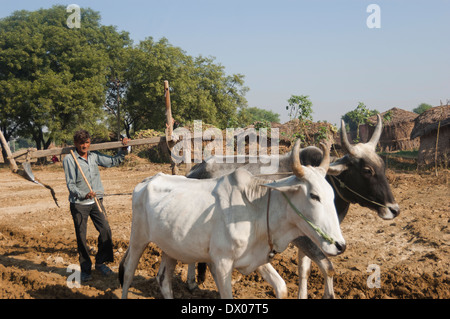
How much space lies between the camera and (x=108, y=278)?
5.95 m

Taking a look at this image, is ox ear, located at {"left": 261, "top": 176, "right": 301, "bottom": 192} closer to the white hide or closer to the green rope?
the white hide

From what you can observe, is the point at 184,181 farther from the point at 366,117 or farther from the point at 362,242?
the point at 366,117

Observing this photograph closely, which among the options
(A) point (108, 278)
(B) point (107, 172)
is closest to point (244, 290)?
(A) point (108, 278)

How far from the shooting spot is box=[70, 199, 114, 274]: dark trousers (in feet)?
18.5

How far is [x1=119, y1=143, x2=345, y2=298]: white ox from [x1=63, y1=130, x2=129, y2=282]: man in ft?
5.19

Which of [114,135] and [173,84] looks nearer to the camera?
[173,84]

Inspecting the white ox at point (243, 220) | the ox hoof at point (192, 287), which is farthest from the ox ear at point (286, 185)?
the ox hoof at point (192, 287)

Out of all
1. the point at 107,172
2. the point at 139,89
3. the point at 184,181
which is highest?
the point at 139,89

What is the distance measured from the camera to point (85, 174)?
572cm

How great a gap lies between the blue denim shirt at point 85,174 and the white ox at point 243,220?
1.58 m

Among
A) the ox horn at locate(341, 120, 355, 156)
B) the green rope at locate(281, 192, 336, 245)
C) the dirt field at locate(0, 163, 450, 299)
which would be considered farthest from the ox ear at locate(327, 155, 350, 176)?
the dirt field at locate(0, 163, 450, 299)

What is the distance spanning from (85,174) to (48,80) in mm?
21763
